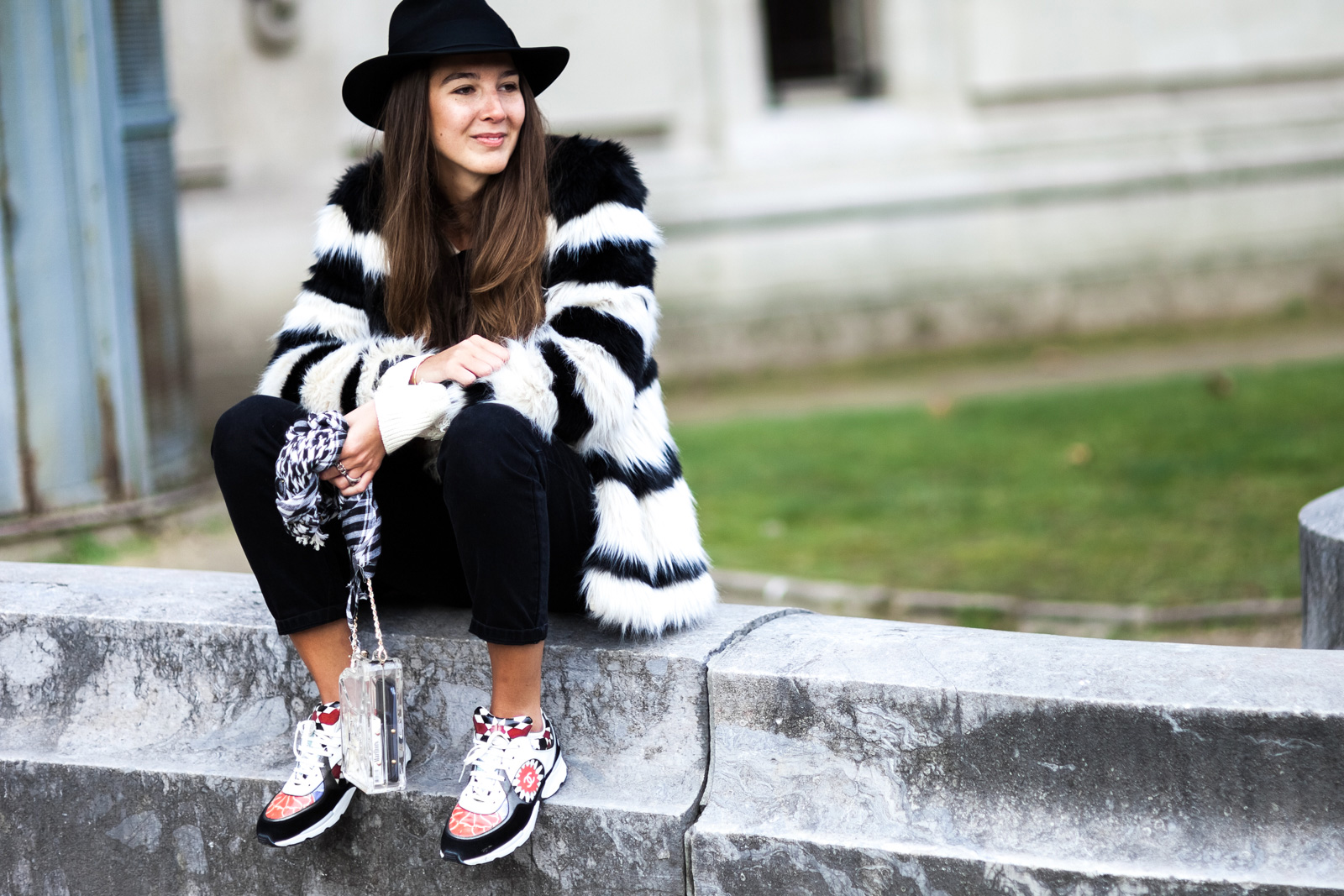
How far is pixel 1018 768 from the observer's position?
7.48 ft

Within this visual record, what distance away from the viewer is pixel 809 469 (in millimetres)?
6902

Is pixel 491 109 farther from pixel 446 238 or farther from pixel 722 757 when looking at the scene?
pixel 722 757

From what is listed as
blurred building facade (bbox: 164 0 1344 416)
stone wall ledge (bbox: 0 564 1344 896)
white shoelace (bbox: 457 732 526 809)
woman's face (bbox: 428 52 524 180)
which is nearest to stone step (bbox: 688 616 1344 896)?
stone wall ledge (bbox: 0 564 1344 896)

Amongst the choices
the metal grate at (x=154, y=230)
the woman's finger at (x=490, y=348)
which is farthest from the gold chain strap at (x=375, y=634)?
the metal grate at (x=154, y=230)

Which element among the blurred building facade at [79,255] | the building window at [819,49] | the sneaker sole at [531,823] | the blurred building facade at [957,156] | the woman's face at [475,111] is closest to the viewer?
the sneaker sole at [531,823]

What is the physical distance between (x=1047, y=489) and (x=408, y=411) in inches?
165

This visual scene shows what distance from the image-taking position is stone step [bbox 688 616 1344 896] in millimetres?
2143

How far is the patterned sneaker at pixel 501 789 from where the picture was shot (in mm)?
2363

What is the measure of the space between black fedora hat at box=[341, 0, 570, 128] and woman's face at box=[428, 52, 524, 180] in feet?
0.18

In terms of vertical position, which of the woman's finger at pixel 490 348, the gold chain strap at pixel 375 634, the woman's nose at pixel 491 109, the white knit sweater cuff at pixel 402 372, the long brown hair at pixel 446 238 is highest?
the woman's nose at pixel 491 109

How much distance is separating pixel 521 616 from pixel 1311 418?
558cm

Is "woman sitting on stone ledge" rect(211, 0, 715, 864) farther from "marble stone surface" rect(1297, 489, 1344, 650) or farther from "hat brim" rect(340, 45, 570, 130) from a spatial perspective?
"marble stone surface" rect(1297, 489, 1344, 650)

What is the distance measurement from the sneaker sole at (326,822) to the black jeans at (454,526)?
0.31 metres

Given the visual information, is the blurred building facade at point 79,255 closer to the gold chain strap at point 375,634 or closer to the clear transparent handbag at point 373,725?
the gold chain strap at point 375,634
